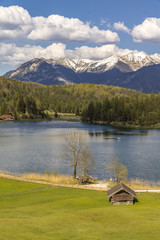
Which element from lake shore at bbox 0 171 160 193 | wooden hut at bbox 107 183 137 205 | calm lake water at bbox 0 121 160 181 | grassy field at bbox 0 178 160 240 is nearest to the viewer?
grassy field at bbox 0 178 160 240

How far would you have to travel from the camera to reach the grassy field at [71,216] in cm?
3188

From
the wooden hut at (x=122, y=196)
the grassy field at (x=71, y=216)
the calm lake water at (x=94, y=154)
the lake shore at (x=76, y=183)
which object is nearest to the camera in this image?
the grassy field at (x=71, y=216)

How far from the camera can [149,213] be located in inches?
1671

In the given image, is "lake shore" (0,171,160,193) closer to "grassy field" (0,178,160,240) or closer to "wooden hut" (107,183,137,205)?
"grassy field" (0,178,160,240)

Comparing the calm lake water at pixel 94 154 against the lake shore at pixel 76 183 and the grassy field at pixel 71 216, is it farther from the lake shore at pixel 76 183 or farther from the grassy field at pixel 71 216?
the grassy field at pixel 71 216

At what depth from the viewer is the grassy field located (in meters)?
31.9

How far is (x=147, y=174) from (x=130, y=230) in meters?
51.7

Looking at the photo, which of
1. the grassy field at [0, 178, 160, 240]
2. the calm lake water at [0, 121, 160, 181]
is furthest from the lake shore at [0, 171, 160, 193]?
the calm lake water at [0, 121, 160, 181]

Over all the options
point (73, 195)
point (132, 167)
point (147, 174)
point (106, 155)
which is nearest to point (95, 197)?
point (73, 195)

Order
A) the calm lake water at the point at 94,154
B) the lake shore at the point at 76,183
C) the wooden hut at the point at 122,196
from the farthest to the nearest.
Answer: the calm lake water at the point at 94,154 < the lake shore at the point at 76,183 < the wooden hut at the point at 122,196

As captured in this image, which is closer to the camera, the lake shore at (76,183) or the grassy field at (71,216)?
the grassy field at (71,216)

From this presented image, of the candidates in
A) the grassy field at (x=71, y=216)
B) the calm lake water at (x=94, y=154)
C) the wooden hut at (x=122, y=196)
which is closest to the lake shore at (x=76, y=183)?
the grassy field at (x=71, y=216)

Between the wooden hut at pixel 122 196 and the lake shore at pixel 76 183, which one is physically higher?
the wooden hut at pixel 122 196

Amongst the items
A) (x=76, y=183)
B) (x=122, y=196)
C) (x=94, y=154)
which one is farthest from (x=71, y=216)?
(x=94, y=154)
